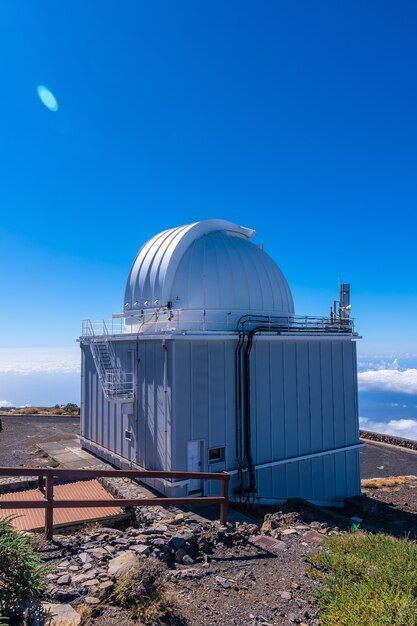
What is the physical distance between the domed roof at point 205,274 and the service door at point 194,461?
424cm

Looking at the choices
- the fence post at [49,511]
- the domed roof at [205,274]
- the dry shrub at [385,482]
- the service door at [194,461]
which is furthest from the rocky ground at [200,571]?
the dry shrub at [385,482]

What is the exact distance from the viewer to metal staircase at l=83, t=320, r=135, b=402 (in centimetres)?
1330

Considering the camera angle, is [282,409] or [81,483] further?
[282,409]

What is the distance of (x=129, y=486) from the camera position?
11633 mm

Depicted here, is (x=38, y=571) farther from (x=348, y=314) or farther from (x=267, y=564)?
(x=348, y=314)

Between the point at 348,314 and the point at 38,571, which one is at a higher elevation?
the point at 348,314

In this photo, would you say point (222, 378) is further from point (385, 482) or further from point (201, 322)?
point (385, 482)

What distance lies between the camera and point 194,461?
463 inches

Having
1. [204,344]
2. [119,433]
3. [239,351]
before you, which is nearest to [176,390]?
[204,344]

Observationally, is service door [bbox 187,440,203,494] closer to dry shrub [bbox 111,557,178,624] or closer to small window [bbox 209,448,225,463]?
small window [bbox 209,448,225,463]

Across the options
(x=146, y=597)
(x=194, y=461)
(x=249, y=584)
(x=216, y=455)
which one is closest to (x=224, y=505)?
(x=249, y=584)

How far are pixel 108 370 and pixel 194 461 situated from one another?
178 inches

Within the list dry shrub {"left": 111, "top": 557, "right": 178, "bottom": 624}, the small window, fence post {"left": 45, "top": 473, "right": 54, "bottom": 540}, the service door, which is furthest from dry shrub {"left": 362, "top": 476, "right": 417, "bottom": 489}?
dry shrub {"left": 111, "top": 557, "right": 178, "bottom": 624}

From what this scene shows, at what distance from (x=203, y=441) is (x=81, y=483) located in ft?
12.1
